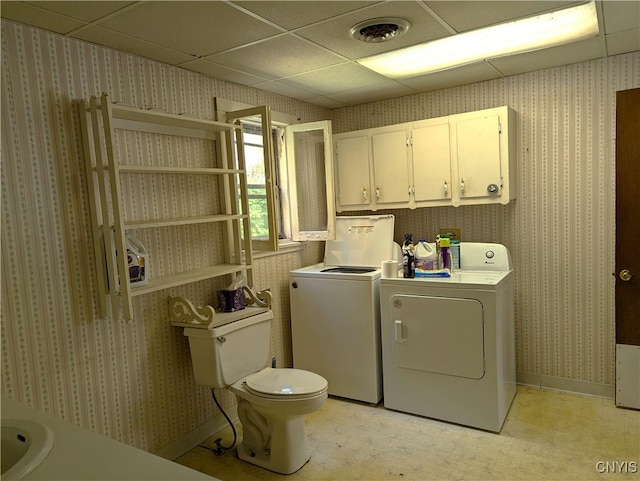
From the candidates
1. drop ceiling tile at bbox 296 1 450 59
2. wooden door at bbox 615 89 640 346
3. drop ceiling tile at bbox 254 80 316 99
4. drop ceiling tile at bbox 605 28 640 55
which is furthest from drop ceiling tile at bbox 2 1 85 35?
wooden door at bbox 615 89 640 346

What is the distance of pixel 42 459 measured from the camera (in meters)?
1.17

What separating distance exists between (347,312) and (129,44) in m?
1.98

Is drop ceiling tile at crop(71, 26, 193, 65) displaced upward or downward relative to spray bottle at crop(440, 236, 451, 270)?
upward

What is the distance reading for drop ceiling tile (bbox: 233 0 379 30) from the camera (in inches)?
70.0

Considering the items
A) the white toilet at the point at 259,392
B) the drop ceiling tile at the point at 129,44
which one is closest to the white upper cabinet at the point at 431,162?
the white toilet at the point at 259,392

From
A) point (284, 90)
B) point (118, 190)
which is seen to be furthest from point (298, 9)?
point (284, 90)

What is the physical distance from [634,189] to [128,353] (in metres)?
2.97

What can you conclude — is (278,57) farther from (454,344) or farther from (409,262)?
(454,344)

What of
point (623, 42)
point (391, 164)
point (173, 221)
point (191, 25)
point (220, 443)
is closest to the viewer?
point (191, 25)

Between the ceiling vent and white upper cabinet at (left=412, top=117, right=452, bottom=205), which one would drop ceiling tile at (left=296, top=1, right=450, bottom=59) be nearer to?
the ceiling vent

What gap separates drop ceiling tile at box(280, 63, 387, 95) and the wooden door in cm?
144

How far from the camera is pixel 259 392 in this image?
2281 mm

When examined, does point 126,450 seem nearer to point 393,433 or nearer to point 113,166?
point 113,166

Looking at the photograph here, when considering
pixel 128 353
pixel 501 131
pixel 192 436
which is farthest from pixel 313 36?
pixel 192 436
